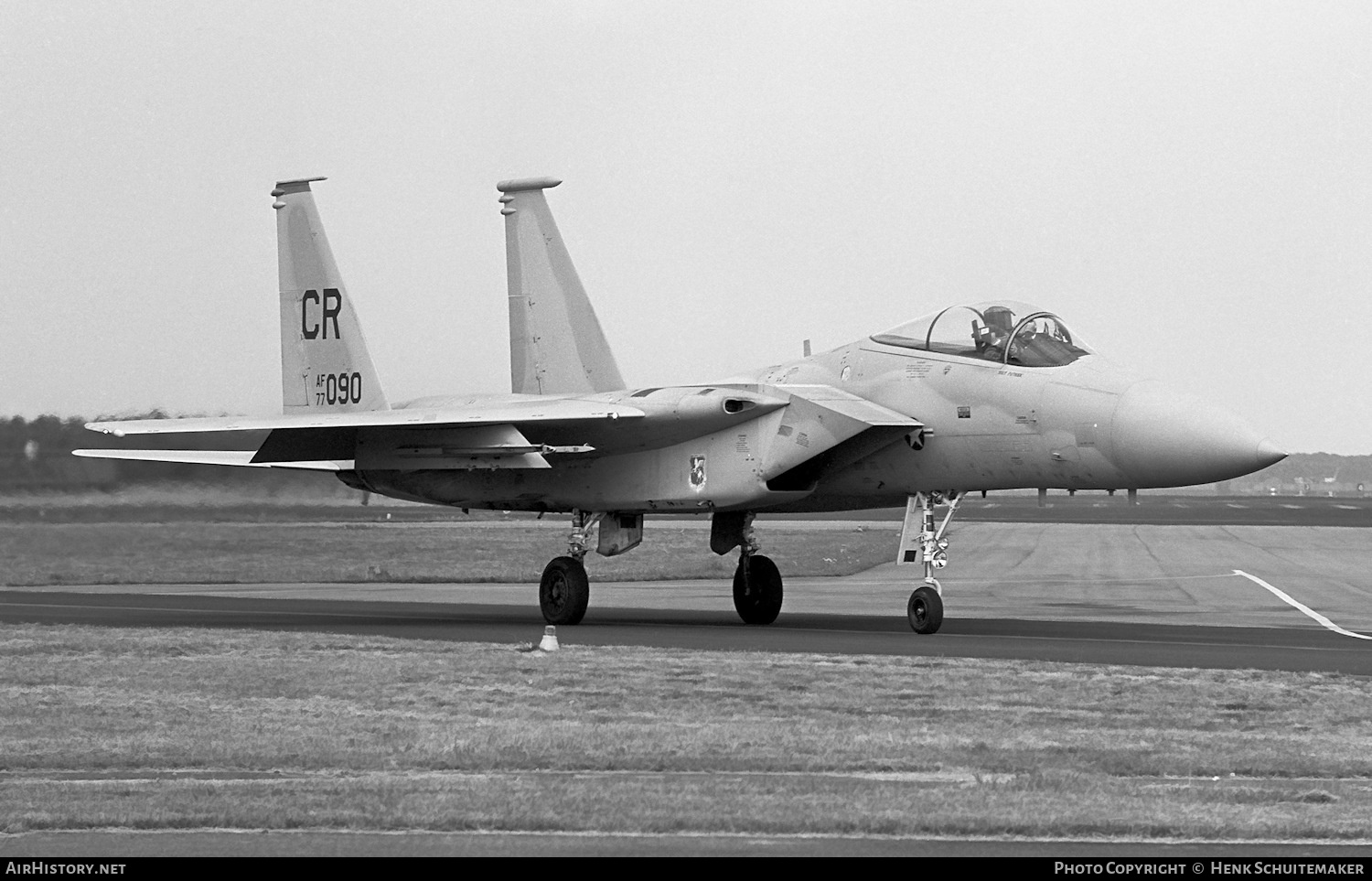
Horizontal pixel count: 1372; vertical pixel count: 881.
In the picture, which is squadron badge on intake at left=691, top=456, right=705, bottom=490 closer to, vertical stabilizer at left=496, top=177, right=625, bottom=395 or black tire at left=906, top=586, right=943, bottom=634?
black tire at left=906, top=586, right=943, bottom=634

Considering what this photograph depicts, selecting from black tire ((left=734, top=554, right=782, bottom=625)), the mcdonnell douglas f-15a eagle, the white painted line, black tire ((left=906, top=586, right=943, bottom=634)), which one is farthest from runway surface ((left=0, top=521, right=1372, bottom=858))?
the mcdonnell douglas f-15a eagle

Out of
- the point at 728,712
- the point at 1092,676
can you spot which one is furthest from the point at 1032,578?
the point at 728,712

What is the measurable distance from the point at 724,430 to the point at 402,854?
11.5 m

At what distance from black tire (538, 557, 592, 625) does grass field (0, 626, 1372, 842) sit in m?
4.38

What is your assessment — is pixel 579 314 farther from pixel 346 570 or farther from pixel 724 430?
pixel 346 570

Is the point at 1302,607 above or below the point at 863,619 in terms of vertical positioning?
below

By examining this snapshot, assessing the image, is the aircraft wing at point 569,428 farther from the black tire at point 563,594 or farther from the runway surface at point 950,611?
the runway surface at point 950,611

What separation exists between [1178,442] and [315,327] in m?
11.5

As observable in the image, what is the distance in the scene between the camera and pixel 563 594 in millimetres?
17703

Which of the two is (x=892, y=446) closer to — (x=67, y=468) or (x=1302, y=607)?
(x=1302, y=607)

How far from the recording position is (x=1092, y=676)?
11422 mm

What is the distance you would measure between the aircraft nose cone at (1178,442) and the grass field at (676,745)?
301 centimetres

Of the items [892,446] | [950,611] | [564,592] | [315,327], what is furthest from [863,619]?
[315,327]

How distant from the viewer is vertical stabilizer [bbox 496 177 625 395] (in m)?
21.5
